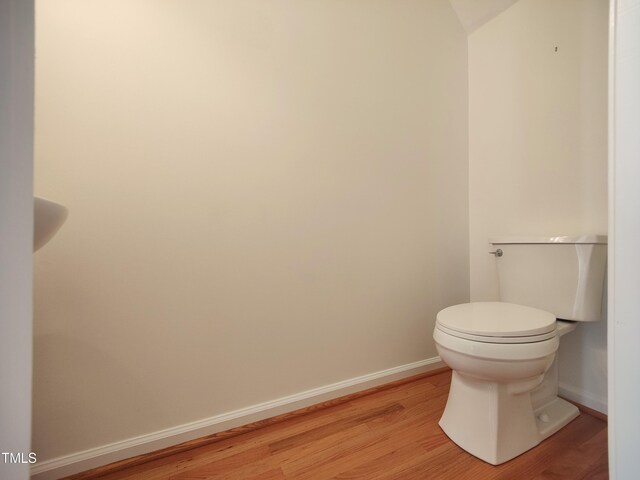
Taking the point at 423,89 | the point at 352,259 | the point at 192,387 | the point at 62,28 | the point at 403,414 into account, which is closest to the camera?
the point at 62,28

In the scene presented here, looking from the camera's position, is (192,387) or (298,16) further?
(298,16)

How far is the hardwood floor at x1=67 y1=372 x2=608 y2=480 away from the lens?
75cm

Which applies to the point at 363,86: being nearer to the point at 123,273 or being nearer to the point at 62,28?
the point at 62,28

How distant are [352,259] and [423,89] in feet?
3.22

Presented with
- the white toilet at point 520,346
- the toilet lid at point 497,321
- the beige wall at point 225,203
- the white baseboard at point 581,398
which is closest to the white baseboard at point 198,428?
the beige wall at point 225,203

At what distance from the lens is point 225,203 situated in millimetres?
928

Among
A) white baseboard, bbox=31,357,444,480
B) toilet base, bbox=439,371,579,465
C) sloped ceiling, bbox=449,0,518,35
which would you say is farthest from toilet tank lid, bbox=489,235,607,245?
sloped ceiling, bbox=449,0,518,35

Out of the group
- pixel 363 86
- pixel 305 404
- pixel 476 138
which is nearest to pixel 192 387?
pixel 305 404

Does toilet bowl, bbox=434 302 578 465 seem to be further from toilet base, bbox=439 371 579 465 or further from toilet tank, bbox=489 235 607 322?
toilet tank, bbox=489 235 607 322

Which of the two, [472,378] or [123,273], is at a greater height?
[123,273]

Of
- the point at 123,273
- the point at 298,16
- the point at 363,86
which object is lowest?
the point at 123,273

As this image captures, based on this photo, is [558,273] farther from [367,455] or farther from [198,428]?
[198,428]

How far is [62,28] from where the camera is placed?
741 mm

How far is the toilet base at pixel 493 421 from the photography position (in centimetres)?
78
